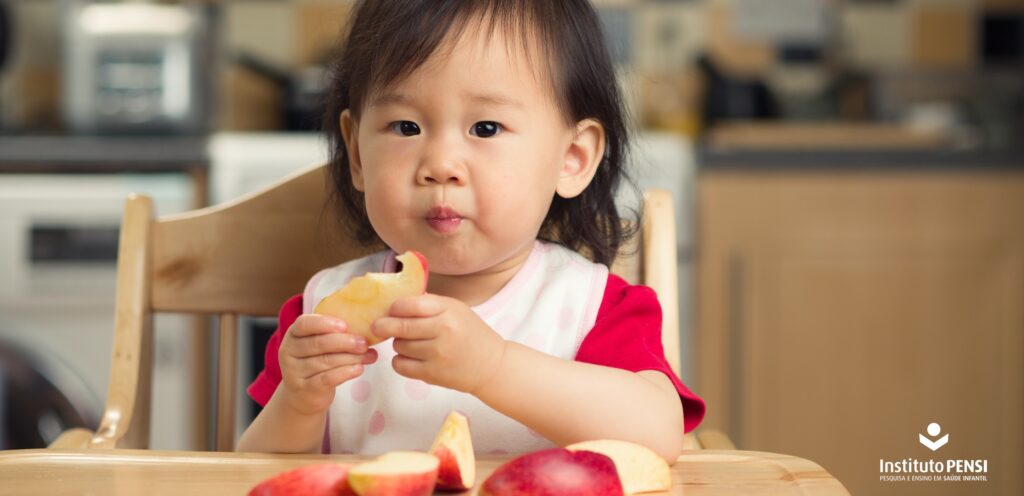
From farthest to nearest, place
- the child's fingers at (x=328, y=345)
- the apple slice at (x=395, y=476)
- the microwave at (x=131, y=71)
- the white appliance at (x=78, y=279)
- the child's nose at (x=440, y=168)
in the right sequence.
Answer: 1. the microwave at (x=131, y=71)
2. the white appliance at (x=78, y=279)
3. the child's nose at (x=440, y=168)
4. the child's fingers at (x=328, y=345)
5. the apple slice at (x=395, y=476)

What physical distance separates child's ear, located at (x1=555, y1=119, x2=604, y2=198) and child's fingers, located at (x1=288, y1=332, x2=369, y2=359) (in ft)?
0.95

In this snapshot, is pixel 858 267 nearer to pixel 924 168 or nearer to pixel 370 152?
pixel 924 168

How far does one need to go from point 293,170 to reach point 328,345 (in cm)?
161

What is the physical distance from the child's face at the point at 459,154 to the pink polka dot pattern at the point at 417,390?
12 cm

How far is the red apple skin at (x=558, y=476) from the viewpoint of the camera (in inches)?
21.5

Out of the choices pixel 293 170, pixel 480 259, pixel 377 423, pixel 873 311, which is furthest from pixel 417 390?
pixel 873 311

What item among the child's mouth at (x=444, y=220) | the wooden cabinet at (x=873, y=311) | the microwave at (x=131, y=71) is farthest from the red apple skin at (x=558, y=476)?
the microwave at (x=131, y=71)

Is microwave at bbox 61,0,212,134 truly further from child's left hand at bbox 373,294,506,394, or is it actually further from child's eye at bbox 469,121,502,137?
child's left hand at bbox 373,294,506,394

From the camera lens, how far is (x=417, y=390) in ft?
2.91

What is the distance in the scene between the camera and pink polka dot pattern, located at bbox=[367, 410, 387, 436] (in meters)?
0.89

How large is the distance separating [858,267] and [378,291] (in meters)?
1.74

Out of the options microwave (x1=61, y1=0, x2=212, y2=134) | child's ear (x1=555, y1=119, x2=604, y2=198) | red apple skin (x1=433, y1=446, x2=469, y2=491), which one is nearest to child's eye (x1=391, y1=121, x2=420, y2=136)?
child's ear (x1=555, y1=119, x2=604, y2=198)

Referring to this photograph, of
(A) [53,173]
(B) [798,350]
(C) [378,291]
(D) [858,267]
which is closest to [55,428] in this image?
(A) [53,173]

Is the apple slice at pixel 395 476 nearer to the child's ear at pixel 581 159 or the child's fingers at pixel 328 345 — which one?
the child's fingers at pixel 328 345
